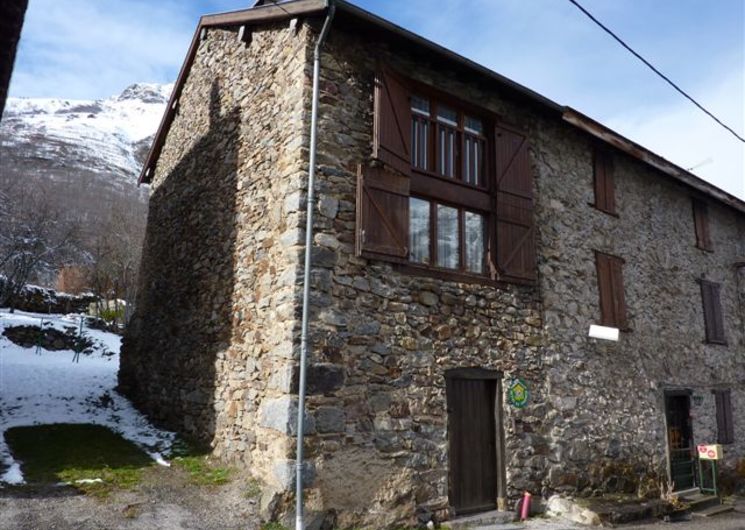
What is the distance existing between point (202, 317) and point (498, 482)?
5058 mm

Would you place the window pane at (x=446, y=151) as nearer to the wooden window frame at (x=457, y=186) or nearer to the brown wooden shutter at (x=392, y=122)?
the wooden window frame at (x=457, y=186)

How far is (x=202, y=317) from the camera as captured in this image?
29.7 feet

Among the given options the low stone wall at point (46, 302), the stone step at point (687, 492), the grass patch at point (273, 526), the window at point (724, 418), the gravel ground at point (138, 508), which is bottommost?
the stone step at point (687, 492)

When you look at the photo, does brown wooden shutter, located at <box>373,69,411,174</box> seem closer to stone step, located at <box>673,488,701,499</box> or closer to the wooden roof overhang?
the wooden roof overhang

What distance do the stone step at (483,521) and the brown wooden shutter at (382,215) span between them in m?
3.38

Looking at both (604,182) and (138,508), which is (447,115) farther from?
(138,508)

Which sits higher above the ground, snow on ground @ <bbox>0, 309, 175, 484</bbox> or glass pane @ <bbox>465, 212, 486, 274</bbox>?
glass pane @ <bbox>465, 212, 486, 274</bbox>

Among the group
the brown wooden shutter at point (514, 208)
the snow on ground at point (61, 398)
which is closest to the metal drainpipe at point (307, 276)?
the snow on ground at point (61, 398)

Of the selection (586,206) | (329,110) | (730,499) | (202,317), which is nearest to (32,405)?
(202,317)

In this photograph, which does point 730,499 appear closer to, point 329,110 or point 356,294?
point 356,294

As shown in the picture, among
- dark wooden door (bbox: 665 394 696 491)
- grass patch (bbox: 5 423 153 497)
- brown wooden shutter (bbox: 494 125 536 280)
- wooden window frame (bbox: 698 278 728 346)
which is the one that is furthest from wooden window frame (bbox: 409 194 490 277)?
wooden window frame (bbox: 698 278 728 346)

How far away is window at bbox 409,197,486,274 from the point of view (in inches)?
313

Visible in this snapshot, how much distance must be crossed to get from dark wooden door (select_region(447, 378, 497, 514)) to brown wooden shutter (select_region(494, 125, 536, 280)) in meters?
1.85

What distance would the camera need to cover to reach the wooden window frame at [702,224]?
13.0m
